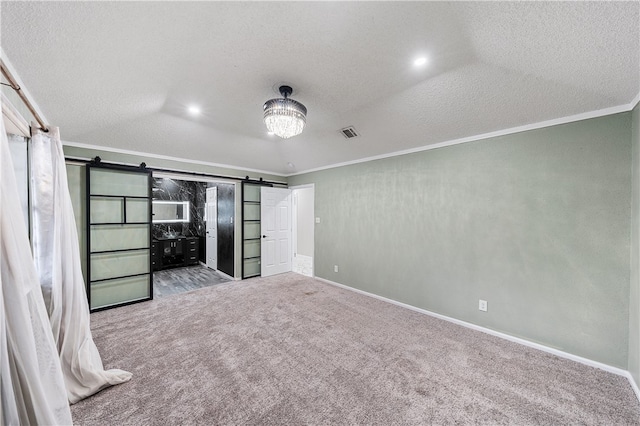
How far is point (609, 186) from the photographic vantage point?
221 centimetres

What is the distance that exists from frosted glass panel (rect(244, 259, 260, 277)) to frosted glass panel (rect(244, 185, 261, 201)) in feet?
4.40

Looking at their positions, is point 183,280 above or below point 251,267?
below

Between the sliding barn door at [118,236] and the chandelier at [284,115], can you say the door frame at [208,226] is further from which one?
the chandelier at [284,115]

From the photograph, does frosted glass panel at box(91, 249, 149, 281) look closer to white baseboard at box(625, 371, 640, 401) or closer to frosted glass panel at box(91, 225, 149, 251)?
frosted glass panel at box(91, 225, 149, 251)

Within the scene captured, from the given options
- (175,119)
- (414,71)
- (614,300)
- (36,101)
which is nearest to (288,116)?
(414,71)

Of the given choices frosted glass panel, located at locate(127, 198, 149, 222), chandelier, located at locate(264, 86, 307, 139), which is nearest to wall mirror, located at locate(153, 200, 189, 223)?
frosted glass panel, located at locate(127, 198, 149, 222)

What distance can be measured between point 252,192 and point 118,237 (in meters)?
2.38

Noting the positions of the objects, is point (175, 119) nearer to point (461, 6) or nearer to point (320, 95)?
point (320, 95)

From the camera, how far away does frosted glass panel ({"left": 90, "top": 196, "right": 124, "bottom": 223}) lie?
3439 mm

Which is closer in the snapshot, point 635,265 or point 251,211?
point 635,265

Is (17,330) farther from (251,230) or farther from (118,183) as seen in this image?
(251,230)

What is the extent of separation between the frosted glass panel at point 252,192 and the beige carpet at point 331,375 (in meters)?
2.49

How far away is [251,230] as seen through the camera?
521 centimetres

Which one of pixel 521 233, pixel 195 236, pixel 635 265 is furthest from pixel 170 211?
pixel 635 265
